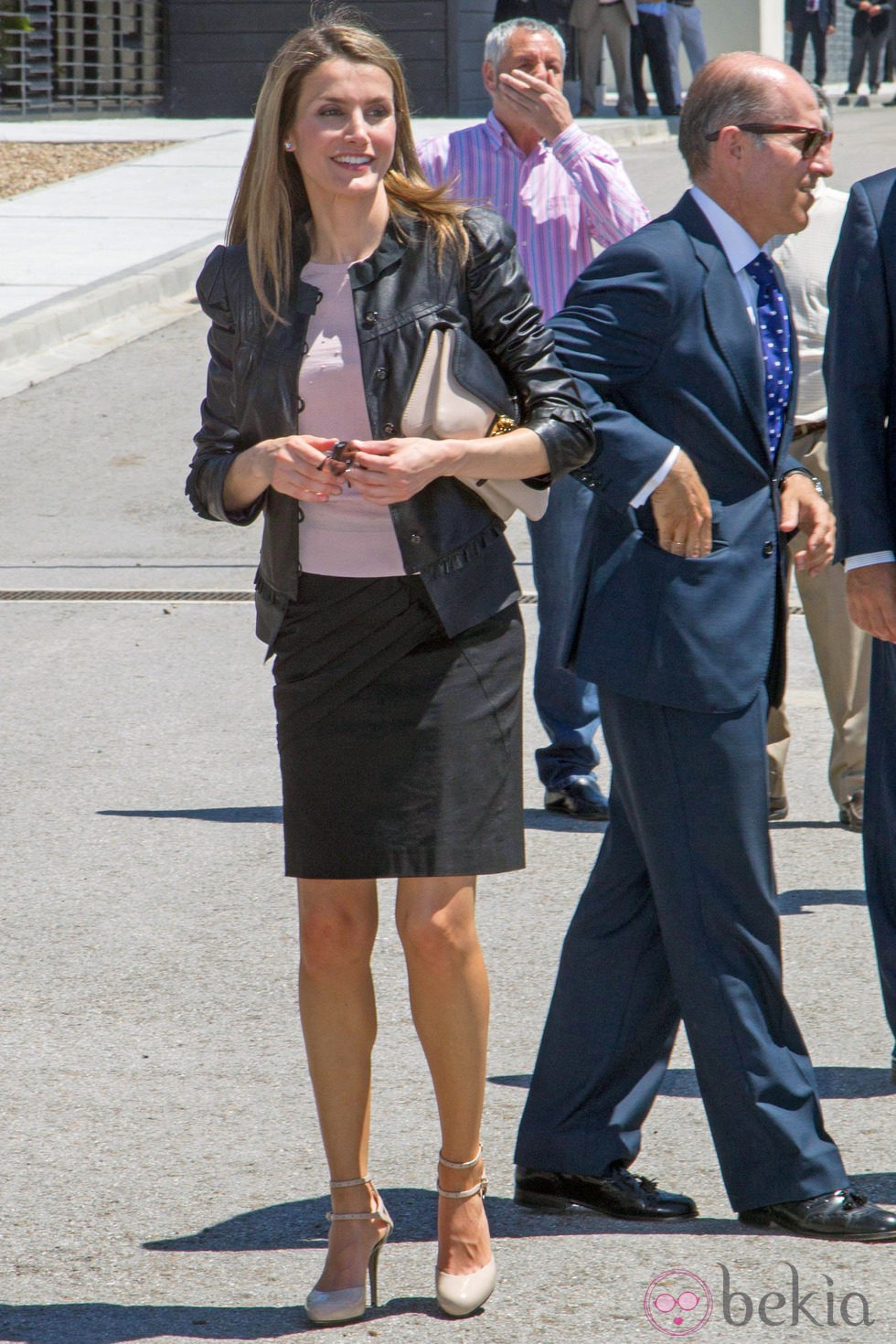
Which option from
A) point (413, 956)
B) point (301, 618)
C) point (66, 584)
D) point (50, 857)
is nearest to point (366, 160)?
point (301, 618)

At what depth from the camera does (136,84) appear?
2406 cm

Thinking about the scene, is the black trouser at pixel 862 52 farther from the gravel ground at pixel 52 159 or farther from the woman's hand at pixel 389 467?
the woman's hand at pixel 389 467

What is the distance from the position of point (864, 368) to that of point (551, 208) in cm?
273

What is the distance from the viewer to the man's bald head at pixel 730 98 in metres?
3.25

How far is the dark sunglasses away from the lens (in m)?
3.25

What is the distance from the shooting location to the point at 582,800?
18.8ft

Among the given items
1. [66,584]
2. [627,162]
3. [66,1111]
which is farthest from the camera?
[627,162]

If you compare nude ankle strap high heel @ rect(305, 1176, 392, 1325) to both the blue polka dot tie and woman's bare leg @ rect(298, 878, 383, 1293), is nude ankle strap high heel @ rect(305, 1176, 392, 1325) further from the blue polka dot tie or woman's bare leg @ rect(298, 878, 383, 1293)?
the blue polka dot tie

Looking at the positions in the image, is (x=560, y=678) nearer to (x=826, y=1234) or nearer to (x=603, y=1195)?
(x=603, y=1195)

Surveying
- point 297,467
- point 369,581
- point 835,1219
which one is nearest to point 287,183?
point 297,467

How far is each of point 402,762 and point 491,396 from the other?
23.7 inches

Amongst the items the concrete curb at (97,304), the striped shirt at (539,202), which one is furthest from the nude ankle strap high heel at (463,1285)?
the concrete curb at (97,304)

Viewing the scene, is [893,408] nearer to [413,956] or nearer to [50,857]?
[413,956]

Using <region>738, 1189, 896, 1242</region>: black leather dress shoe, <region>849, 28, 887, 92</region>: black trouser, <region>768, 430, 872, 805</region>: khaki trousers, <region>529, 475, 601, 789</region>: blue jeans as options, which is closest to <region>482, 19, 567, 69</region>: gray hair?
<region>529, 475, 601, 789</region>: blue jeans
